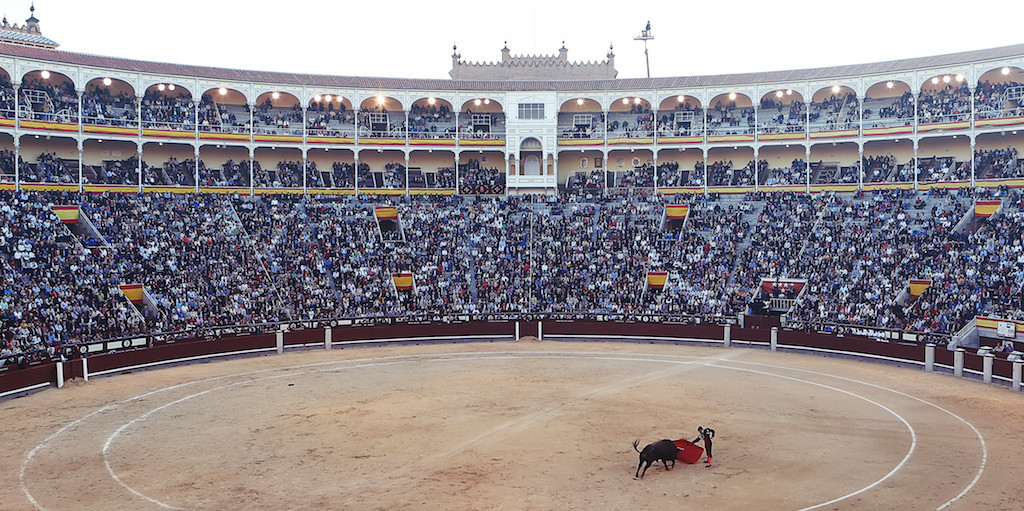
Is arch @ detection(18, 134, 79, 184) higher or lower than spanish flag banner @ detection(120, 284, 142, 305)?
higher

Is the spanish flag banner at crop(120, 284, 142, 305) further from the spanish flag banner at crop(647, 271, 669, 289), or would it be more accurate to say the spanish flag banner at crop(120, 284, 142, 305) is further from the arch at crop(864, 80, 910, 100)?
the arch at crop(864, 80, 910, 100)

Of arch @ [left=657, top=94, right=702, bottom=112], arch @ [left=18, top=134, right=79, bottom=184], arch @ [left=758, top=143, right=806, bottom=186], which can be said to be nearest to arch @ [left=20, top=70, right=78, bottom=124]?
arch @ [left=18, top=134, right=79, bottom=184]

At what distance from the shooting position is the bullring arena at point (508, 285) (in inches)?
629

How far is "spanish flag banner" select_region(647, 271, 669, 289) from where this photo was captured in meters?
42.4

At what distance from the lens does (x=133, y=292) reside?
36.2 m

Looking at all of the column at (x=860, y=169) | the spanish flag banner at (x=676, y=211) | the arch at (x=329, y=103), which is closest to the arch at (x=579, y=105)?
the spanish flag banner at (x=676, y=211)

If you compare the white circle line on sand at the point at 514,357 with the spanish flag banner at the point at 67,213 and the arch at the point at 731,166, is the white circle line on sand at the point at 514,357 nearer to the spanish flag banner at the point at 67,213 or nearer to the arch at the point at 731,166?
the spanish flag banner at the point at 67,213

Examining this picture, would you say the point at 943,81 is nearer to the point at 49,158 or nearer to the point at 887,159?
the point at 887,159

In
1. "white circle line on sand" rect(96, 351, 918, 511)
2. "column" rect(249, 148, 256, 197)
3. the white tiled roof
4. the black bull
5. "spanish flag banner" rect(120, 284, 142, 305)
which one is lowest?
"white circle line on sand" rect(96, 351, 918, 511)

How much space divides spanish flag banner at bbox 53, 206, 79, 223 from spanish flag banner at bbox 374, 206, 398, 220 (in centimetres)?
1738

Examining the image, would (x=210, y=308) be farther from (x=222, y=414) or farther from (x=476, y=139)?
(x=476, y=139)

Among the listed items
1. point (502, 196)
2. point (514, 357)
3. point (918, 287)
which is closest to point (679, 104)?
point (502, 196)

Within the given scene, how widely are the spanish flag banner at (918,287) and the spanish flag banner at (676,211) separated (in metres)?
16.4

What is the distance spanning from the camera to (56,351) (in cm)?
2684
